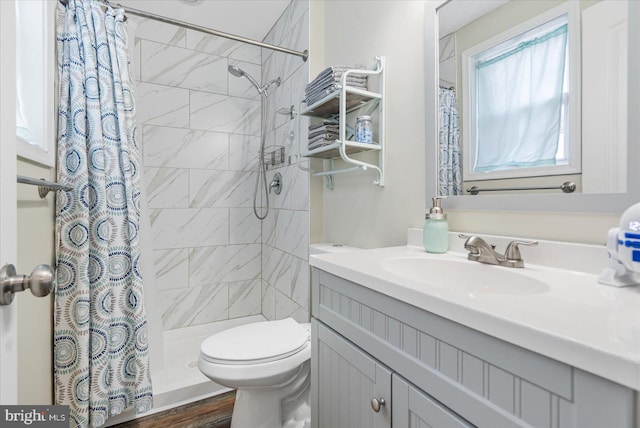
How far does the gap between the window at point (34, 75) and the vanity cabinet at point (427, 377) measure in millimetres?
1081

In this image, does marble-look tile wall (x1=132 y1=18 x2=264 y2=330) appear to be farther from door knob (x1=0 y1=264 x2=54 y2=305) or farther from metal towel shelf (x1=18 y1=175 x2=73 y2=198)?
door knob (x1=0 y1=264 x2=54 y2=305)

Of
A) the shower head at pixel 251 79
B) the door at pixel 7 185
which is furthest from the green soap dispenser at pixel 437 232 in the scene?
the shower head at pixel 251 79

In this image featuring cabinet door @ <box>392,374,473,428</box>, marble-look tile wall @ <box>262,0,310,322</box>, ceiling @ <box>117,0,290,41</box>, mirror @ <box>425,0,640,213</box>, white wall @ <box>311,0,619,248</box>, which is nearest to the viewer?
cabinet door @ <box>392,374,473,428</box>

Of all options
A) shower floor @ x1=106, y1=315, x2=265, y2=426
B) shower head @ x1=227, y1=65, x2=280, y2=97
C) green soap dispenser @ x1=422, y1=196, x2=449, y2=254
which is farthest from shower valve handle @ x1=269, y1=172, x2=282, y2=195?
green soap dispenser @ x1=422, y1=196, x2=449, y2=254

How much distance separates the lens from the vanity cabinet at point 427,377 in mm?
385

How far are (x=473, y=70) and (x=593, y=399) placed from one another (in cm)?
98

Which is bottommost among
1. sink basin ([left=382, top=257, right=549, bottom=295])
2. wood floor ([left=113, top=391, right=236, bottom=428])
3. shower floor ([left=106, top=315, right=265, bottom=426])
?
wood floor ([left=113, top=391, right=236, bottom=428])

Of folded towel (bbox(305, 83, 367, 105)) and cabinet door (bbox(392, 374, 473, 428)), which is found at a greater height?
folded towel (bbox(305, 83, 367, 105))

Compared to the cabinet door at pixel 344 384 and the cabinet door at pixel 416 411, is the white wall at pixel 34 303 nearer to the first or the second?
the cabinet door at pixel 344 384

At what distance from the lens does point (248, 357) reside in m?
1.19

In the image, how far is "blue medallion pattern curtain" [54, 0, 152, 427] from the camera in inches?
47.1

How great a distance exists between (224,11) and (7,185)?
2158mm

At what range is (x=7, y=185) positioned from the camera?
45cm

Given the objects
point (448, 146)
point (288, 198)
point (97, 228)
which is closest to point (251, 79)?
point (288, 198)
